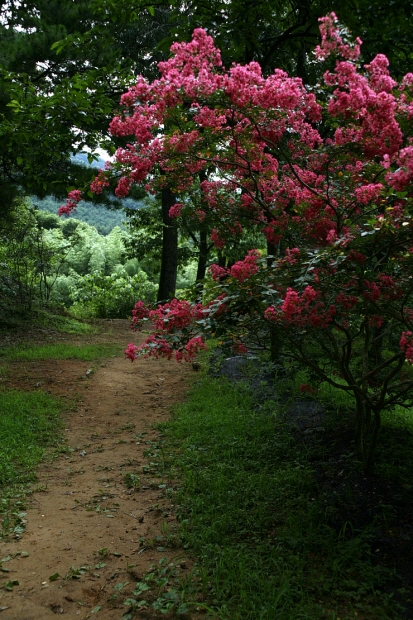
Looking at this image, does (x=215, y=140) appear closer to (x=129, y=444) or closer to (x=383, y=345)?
(x=383, y=345)

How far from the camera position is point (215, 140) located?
354 cm

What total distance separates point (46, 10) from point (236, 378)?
6.62 metres

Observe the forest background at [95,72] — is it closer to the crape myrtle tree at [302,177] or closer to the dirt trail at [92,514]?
the crape myrtle tree at [302,177]

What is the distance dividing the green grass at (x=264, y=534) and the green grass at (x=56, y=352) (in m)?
3.83

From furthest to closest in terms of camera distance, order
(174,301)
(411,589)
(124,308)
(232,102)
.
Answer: (124,308), (174,301), (232,102), (411,589)

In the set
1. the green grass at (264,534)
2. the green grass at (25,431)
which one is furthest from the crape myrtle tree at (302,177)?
the green grass at (25,431)

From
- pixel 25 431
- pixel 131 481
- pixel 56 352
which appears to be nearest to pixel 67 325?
pixel 56 352

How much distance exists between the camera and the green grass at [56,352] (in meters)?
8.42

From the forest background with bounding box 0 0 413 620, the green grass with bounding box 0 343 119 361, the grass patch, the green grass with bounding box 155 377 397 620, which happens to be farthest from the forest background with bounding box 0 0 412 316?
the green grass with bounding box 155 377 397 620

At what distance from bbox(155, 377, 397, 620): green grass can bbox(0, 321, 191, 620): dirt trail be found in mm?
260

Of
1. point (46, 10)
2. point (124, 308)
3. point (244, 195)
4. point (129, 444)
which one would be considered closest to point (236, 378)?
point (129, 444)

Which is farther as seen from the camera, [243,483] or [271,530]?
[243,483]

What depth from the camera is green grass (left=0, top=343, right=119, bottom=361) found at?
8422 mm

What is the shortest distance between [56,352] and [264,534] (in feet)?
20.3
